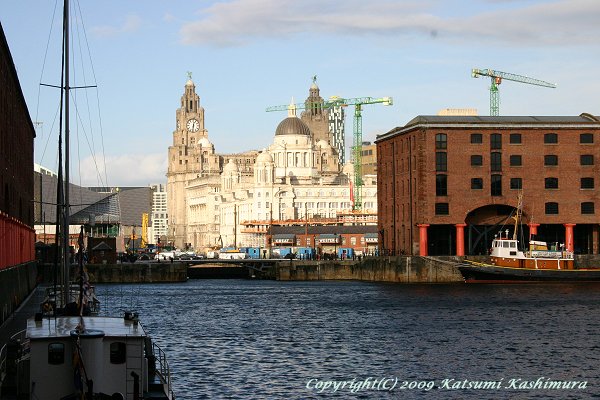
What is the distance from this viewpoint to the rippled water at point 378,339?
57375 millimetres

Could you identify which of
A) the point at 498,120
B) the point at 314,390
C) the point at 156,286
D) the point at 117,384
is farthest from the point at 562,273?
the point at 117,384

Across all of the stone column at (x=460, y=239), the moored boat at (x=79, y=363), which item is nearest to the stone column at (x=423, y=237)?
the stone column at (x=460, y=239)

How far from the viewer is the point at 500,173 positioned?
144 metres

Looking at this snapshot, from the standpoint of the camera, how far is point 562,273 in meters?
136

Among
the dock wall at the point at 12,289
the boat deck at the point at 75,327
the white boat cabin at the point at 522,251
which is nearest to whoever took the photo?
the boat deck at the point at 75,327

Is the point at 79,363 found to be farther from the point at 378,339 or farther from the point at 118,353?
the point at 378,339

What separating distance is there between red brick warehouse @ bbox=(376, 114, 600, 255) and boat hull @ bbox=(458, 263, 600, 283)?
24.6 ft

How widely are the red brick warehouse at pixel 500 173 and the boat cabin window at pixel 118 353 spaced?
10611 centimetres

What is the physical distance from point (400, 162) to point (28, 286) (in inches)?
2204

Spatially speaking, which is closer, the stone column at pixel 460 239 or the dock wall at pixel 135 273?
the stone column at pixel 460 239

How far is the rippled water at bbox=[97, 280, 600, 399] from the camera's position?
57.4 meters

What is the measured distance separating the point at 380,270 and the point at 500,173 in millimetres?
18765

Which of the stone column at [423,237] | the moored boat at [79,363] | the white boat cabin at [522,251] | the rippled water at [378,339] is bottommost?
the rippled water at [378,339]

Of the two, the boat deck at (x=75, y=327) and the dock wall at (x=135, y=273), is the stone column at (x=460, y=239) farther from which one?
the boat deck at (x=75, y=327)
